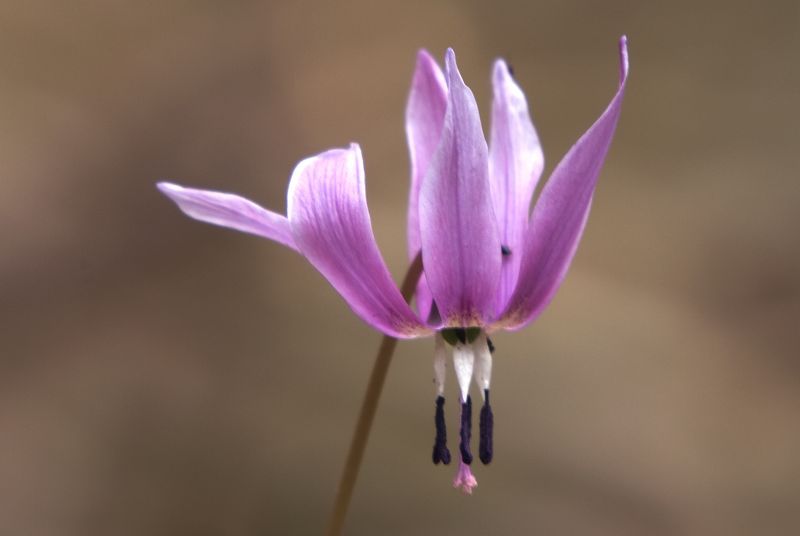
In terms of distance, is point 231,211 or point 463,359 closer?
point 231,211

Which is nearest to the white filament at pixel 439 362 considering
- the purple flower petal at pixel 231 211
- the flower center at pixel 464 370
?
the flower center at pixel 464 370

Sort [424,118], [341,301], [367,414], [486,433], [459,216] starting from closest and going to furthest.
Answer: [459,216] < [367,414] < [486,433] < [424,118] < [341,301]

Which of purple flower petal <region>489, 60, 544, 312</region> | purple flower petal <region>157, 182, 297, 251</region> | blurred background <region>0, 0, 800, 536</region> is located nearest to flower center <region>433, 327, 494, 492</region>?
purple flower petal <region>489, 60, 544, 312</region>

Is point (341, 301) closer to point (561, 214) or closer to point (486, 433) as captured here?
point (486, 433)

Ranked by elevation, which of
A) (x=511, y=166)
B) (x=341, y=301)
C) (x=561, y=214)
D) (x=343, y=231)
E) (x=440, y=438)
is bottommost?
(x=440, y=438)

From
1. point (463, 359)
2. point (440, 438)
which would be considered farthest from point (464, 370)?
point (440, 438)

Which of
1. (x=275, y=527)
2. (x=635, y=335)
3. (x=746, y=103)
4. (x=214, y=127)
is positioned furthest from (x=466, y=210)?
(x=746, y=103)

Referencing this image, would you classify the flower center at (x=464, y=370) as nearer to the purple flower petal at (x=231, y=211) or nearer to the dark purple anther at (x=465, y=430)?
the dark purple anther at (x=465, y=430)

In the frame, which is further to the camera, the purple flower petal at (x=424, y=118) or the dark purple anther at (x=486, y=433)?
the purple flower petal at (x=424, y=118)
